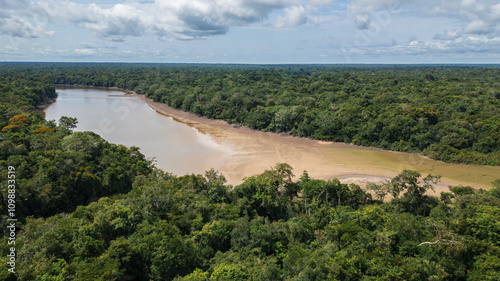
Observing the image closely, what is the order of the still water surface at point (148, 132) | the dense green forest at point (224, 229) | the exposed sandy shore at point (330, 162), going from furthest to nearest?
the still water surface at point (148, 132) < the exposed sandy shore at point (330, 162) < the dense green forest at point (224, 229)

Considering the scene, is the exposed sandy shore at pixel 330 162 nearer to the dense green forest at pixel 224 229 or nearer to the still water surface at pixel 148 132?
the still water surface at pixel 148 132

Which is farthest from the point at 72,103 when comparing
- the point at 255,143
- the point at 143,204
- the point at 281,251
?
the point at 281,251

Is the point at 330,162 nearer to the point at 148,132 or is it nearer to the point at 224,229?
the point at 224,229

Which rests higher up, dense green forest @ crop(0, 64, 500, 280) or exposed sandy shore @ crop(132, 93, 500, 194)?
dense green forest @ crop(0, 64, 500, 280)

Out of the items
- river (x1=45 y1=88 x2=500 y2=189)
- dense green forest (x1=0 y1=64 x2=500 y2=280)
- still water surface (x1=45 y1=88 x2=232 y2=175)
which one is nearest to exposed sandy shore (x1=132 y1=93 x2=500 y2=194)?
river (x1=45 y1=88 x2=500 y2=189)

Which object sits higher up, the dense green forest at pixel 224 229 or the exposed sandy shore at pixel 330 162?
the dense green forest at pixel 224 229

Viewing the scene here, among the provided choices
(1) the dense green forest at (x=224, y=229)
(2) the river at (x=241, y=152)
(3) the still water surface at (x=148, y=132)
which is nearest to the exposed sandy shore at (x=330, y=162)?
(2) the river at (x=241, y=152)

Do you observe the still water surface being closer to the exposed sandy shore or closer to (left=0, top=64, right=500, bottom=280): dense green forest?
the exposed sandy shore
